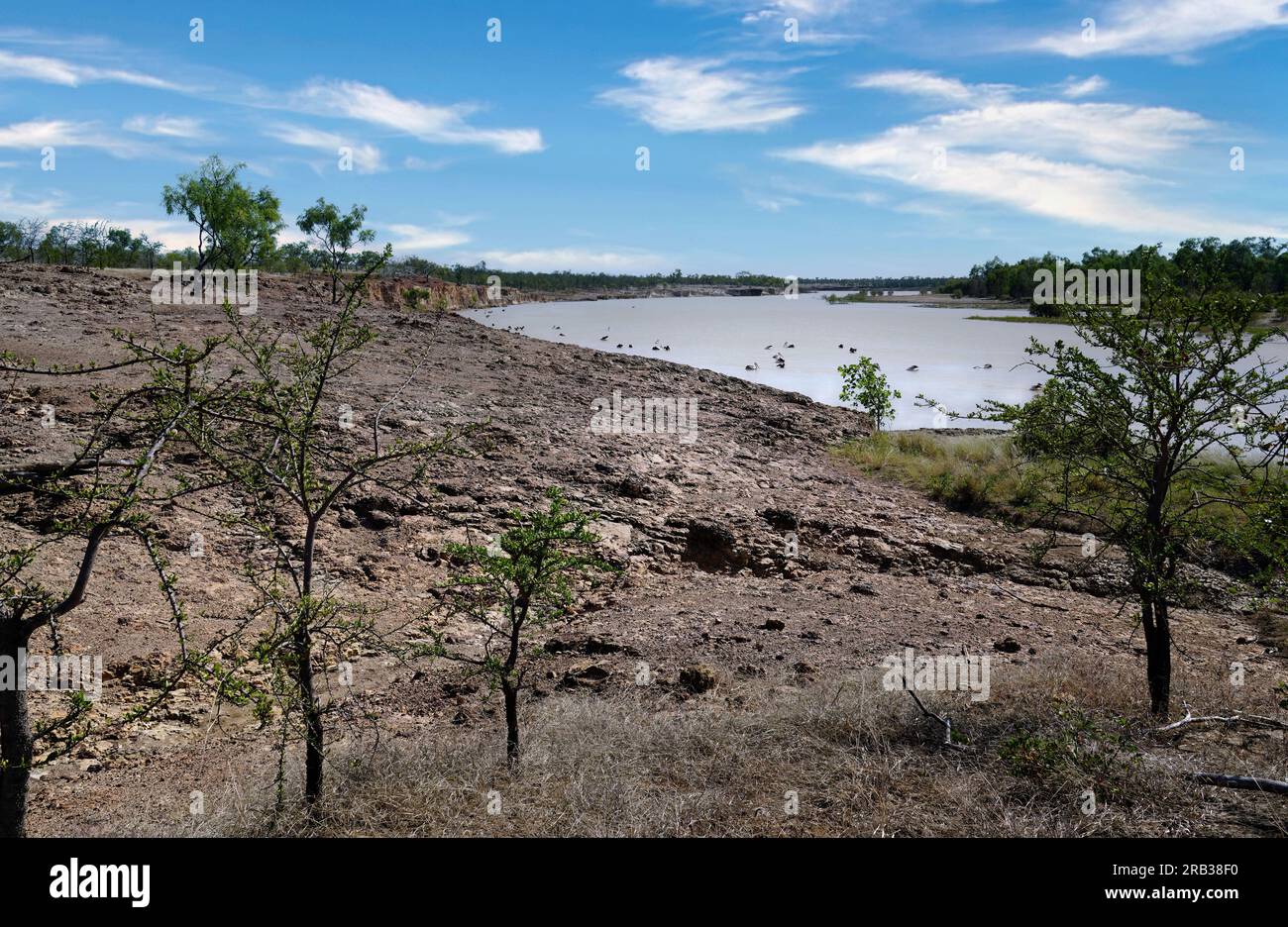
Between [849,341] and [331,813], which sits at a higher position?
[849,341]

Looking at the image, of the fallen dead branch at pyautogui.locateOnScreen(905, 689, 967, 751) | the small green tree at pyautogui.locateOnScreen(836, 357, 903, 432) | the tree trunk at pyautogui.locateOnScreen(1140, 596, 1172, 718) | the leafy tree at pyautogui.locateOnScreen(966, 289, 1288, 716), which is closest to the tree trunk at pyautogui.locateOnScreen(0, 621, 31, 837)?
the fallen dead branch at pyautogui.locateOnScreen(905, 689, 967, 751)

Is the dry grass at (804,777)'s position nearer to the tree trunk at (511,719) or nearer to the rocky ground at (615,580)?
the tree trunk at (511,719)

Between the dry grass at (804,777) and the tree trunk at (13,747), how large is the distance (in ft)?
3.53

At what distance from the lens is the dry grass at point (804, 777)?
4.07m

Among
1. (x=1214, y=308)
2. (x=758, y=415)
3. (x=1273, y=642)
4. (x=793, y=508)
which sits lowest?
(x=1273, y=642)

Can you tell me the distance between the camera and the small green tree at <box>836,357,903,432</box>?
1830 centimetres

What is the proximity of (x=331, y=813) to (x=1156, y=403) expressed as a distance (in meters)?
5.81

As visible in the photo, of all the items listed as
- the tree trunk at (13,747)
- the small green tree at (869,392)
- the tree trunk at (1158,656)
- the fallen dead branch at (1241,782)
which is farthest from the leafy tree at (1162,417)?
the small green tree at (869,392)

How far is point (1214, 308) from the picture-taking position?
19.2 feet

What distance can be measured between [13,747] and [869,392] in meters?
17.3

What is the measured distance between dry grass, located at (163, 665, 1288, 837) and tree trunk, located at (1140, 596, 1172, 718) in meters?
0.24
